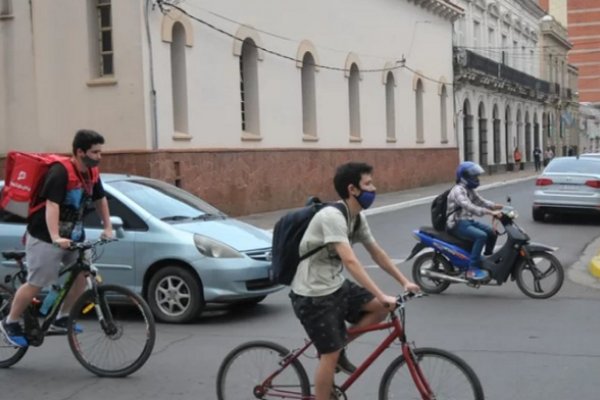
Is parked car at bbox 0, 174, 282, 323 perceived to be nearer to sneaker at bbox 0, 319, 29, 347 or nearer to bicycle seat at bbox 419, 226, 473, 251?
sneaker at bbox 0, 319, 29, 347

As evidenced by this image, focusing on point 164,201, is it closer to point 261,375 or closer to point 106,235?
point 106,235

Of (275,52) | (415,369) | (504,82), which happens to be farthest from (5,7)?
(504,82)

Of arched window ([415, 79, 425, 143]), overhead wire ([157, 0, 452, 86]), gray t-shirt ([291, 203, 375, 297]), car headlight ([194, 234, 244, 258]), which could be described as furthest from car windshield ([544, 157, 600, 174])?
arched window ([415, 79, 425, 143])

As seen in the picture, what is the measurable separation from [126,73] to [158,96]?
0.87m

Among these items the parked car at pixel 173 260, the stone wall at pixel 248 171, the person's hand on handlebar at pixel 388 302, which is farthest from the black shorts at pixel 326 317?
the stone wall at pixel 248 171

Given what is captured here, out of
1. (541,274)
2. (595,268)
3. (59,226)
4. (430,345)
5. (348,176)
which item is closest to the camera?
(348,176)

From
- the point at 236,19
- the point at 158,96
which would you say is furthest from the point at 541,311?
the point at 236,19

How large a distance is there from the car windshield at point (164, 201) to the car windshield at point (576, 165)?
11784mm

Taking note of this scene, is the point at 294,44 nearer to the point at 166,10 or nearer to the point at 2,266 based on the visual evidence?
the point at 166,10

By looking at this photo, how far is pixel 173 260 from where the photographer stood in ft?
29.9

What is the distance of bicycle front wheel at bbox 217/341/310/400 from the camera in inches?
208

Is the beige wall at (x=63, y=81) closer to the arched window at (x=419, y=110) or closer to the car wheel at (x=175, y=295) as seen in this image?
the car wheel at (x=175, y=295)

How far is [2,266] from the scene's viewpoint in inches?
379

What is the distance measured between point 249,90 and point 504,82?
30267 millimetres
